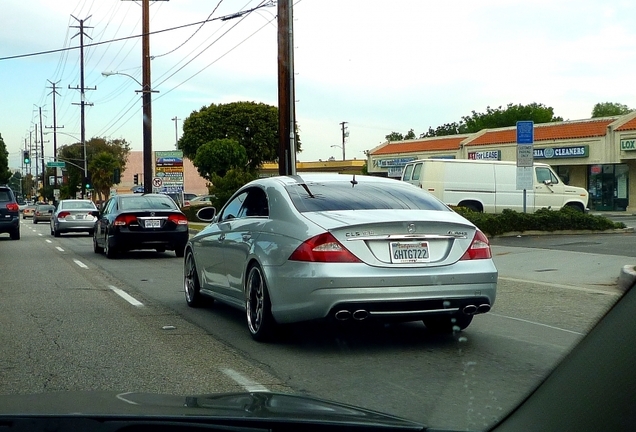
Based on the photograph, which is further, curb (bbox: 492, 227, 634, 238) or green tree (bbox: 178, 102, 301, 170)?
green tree (bbox: 178, 102, 301, 170)

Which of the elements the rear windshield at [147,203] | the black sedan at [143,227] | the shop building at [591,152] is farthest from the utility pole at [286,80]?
the shop building at [591,152]

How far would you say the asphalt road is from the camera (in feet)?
18.5

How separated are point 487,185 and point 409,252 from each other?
19.5m

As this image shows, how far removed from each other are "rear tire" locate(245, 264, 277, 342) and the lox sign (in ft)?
110

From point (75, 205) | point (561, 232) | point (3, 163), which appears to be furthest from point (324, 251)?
point (3, 163)

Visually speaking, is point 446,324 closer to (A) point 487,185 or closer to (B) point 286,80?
(B) point 286,80

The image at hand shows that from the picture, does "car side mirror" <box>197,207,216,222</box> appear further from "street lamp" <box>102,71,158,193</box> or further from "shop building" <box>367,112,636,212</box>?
"shop building" <box>367,112,636,212</box>

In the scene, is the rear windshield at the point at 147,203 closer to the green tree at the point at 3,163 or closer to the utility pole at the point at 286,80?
the utility pole at the point at 286,80

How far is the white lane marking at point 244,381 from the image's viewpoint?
18.7ft

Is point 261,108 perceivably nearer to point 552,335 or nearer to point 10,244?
point 10,244

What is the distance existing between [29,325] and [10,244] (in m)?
16.7

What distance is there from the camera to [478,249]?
22.8 feet

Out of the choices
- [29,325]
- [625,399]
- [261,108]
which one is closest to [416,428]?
[625,399]

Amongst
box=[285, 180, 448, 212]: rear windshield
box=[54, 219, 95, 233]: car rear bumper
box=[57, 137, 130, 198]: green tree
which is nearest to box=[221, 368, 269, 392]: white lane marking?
box=[285, 180, 448, 212]: rear windshield
